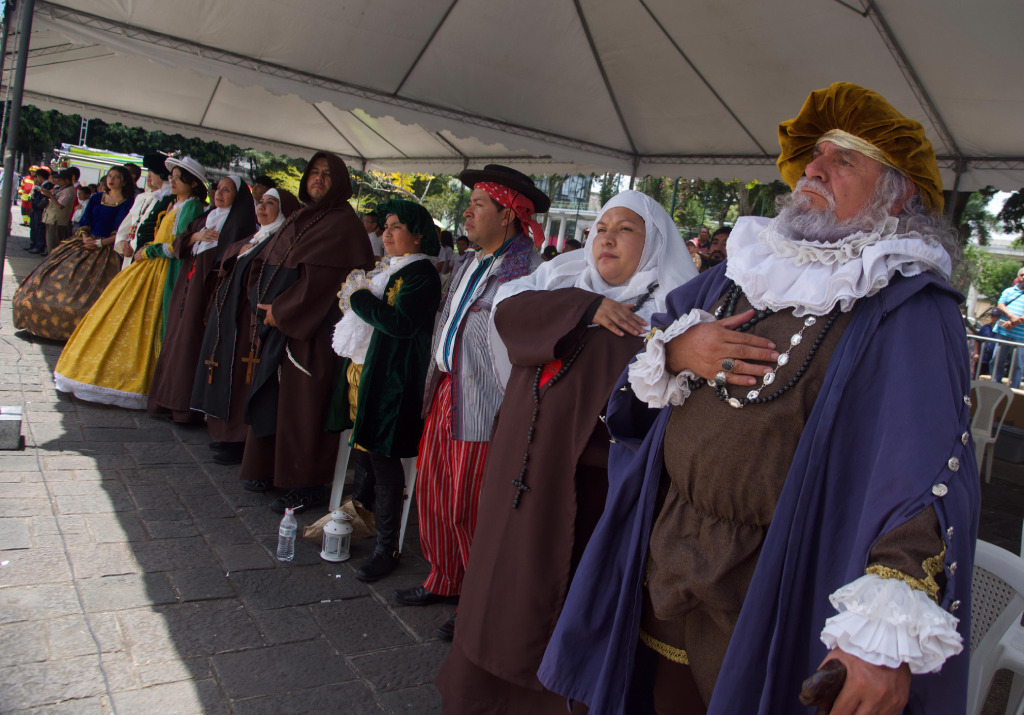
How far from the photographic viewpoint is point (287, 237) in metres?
4.43

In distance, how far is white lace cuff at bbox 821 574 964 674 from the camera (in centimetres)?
108

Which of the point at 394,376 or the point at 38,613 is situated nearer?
the point at 38,613

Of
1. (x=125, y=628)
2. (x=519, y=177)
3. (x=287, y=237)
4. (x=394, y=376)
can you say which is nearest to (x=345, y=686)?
(x=125, y=628)

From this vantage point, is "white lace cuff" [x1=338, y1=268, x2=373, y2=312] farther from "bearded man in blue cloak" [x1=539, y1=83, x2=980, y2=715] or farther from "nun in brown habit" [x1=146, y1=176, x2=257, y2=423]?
"bearded man in blue cloak" [x1=539, y1=83, x2=980, y2=715]

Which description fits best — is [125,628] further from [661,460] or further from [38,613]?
[661,460]

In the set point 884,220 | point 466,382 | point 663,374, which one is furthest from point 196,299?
point 884,220

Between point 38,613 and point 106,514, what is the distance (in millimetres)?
1043

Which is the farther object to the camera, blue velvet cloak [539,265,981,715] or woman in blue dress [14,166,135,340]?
woman in blue dress [14,166,135,340]

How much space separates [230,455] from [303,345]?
121 cm

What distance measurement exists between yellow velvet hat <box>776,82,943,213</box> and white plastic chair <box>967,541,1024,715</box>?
130 cm

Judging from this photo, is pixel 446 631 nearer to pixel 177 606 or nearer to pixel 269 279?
pixel 177 606

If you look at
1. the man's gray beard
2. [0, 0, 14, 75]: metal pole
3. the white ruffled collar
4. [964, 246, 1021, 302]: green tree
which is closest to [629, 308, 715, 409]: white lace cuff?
the white ruffled collar

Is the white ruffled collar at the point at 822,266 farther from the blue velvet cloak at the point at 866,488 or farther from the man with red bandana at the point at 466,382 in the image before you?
the man with red bandana at the point at 466,382

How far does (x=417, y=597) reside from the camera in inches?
129
